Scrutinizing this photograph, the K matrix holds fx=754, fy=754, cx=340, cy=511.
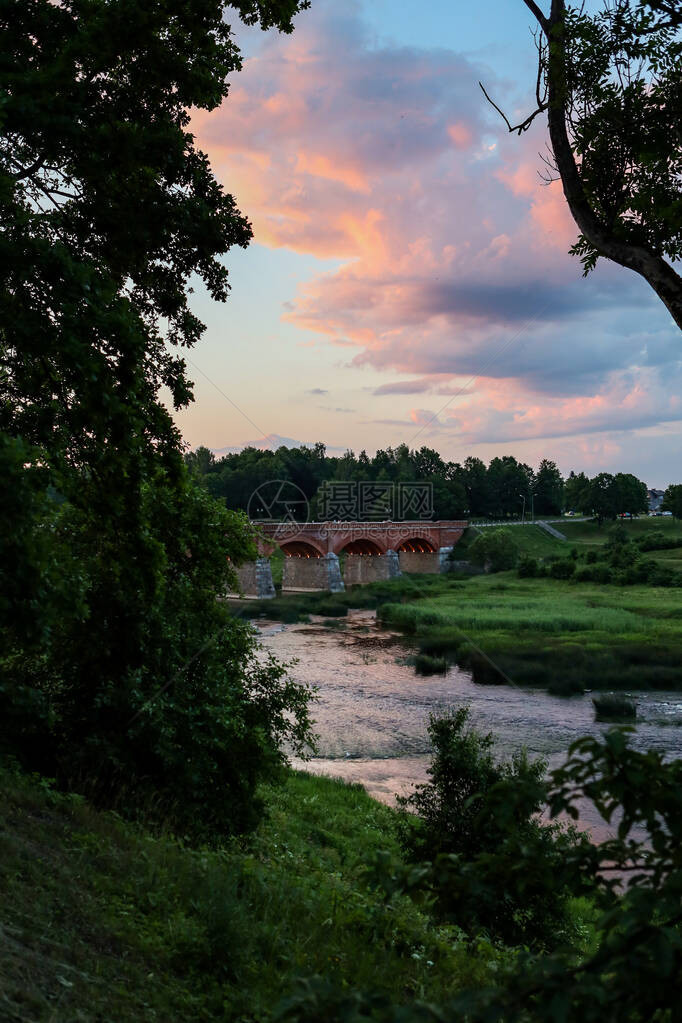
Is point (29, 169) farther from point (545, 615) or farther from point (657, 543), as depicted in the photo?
point (657, 543)

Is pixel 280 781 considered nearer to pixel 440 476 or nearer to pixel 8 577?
pixel 8 577

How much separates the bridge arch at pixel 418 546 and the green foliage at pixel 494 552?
5.00 m

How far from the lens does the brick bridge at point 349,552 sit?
6662 centimetres

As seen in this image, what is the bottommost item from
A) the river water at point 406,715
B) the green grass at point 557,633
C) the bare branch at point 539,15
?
the river water at point 406,715

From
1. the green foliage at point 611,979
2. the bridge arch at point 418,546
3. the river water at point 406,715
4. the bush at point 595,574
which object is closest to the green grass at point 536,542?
the bridge arch at point 418,546

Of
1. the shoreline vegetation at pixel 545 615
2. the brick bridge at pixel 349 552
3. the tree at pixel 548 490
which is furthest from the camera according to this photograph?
the tree at pixel 548 490

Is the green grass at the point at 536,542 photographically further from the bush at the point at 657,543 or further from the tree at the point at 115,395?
the tree at the point at 115,395

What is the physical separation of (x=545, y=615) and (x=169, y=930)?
4232 centimetres

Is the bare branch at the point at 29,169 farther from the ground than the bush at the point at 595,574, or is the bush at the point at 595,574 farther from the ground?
the bare branch at the point at 29,169

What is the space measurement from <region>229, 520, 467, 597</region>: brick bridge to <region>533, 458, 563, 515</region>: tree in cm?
3676

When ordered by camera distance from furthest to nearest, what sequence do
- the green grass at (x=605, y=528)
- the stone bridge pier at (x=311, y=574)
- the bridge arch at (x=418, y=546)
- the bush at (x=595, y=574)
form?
the green grass at (x=605, y=528)
the bridge arch at (x=418, y=546)
the stone bridge pier at (x=311, y=574)
the bush at (x=595, y=574)

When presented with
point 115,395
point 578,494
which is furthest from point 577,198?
point 578,494

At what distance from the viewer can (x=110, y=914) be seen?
6.44m

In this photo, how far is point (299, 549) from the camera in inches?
2825
